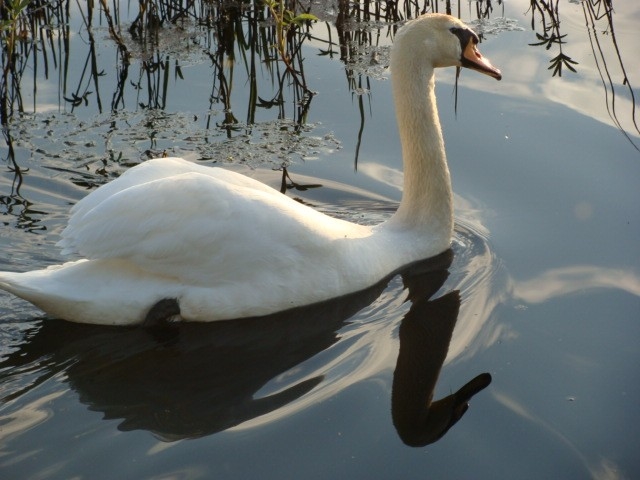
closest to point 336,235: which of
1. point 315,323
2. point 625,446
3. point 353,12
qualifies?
point 315,323

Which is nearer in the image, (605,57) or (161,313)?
(161,313)

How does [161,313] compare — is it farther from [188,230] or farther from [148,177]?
[148,177]

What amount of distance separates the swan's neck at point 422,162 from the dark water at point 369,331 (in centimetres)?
29

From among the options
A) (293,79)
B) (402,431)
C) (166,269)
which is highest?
(293,79)

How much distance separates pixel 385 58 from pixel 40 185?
3.63 metres

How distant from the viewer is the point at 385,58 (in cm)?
995

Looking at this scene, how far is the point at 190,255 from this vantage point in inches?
237

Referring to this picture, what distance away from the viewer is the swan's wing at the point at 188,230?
591 centimetres

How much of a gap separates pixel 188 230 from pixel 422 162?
6.18 feet

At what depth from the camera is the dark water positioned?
4996 millimetres

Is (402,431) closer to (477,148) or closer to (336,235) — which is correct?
(336,235)

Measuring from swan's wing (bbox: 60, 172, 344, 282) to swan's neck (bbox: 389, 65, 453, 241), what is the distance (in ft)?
4.03

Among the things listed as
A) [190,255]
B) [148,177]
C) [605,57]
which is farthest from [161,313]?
[605,57]

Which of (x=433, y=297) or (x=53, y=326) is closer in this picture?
(x=53, y=326)
